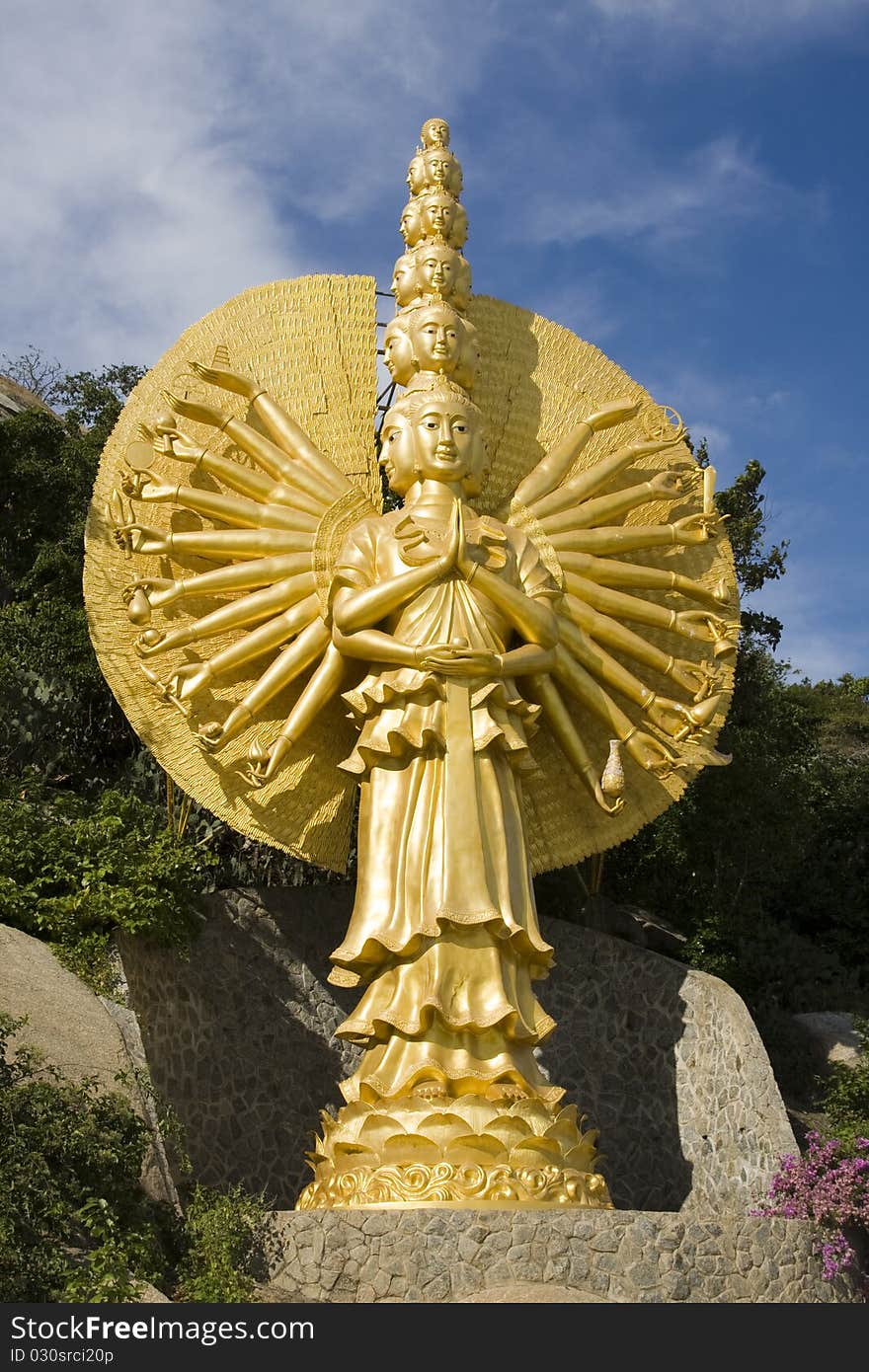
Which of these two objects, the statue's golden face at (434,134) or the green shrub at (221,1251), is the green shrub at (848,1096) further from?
the statue's golden face at (434,134)

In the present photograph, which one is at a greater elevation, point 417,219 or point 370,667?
point 417,219

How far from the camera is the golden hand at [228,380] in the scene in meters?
8.63

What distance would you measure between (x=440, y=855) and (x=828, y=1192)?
263 centimetres

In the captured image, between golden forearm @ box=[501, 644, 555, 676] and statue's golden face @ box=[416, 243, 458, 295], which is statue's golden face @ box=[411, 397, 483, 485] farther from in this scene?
golden forearm @ box=[501, 644, 555, 676]

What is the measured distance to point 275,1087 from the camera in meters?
8.88

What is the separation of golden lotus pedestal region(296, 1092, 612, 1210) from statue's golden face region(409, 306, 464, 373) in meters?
4.14

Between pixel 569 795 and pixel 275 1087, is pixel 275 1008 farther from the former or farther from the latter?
pixel 569 795

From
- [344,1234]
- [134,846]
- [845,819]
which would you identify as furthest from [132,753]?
[845,819]

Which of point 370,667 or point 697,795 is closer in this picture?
point 370,667

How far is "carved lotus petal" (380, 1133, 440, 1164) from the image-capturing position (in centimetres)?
668

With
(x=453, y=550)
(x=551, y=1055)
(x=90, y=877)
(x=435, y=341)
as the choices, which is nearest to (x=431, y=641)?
(x=453, y=550)

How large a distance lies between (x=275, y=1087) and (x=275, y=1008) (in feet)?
1.52

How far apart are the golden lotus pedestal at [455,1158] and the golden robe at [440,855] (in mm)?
136

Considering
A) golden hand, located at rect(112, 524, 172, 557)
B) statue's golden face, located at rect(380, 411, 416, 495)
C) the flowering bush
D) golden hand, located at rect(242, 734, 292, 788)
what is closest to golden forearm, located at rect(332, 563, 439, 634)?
golden hand, located at rect(242, 734, 292, 788)
